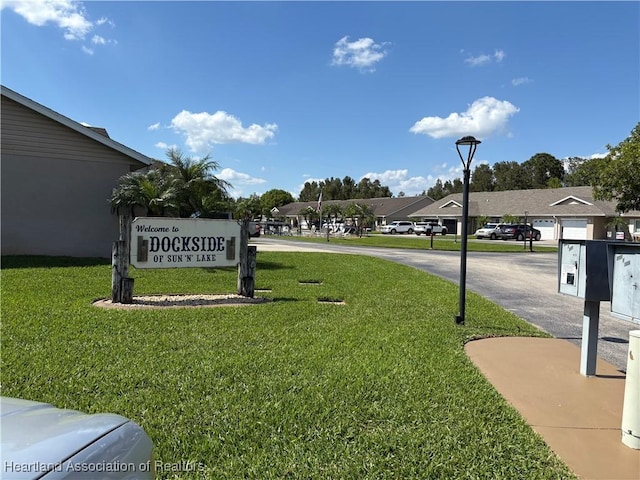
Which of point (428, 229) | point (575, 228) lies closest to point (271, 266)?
point (575, 228)

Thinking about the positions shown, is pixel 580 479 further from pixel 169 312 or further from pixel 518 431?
pixel 169 312

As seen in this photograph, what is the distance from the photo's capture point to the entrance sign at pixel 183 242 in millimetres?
7652

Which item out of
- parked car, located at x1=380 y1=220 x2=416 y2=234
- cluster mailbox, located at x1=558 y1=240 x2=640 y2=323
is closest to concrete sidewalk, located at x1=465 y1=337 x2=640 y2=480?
cluster mailbox, located at x1=558 y1=240 x2=640 y2=323

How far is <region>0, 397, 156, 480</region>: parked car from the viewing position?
52.0 inches

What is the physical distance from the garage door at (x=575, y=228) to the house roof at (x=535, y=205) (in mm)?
722

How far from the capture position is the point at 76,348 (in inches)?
199

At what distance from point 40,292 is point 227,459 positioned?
6.82 m

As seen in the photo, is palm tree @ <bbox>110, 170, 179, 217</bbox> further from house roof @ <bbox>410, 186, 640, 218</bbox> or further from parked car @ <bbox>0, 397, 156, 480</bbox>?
house roof @ <bbox>410, 186, 640, 218</bbox>

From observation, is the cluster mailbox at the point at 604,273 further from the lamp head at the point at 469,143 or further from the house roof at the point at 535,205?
the house roof at the point at 535,205

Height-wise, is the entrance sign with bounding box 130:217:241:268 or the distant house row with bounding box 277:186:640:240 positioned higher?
the distant house row with bounding box 277:186:640:240

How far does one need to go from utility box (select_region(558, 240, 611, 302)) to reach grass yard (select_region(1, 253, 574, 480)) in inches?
53.1

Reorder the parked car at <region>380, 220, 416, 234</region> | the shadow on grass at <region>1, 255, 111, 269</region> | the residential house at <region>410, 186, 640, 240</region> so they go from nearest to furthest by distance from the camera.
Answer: the shadow on grass at <region>1, 255, 111, 269</region>, the residential house at <region>410, 186, 640, 240</region>, the parked car at <region>380, 220, 416, 234</region>

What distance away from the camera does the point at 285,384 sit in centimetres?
420

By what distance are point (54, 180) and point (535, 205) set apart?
47.6 m
